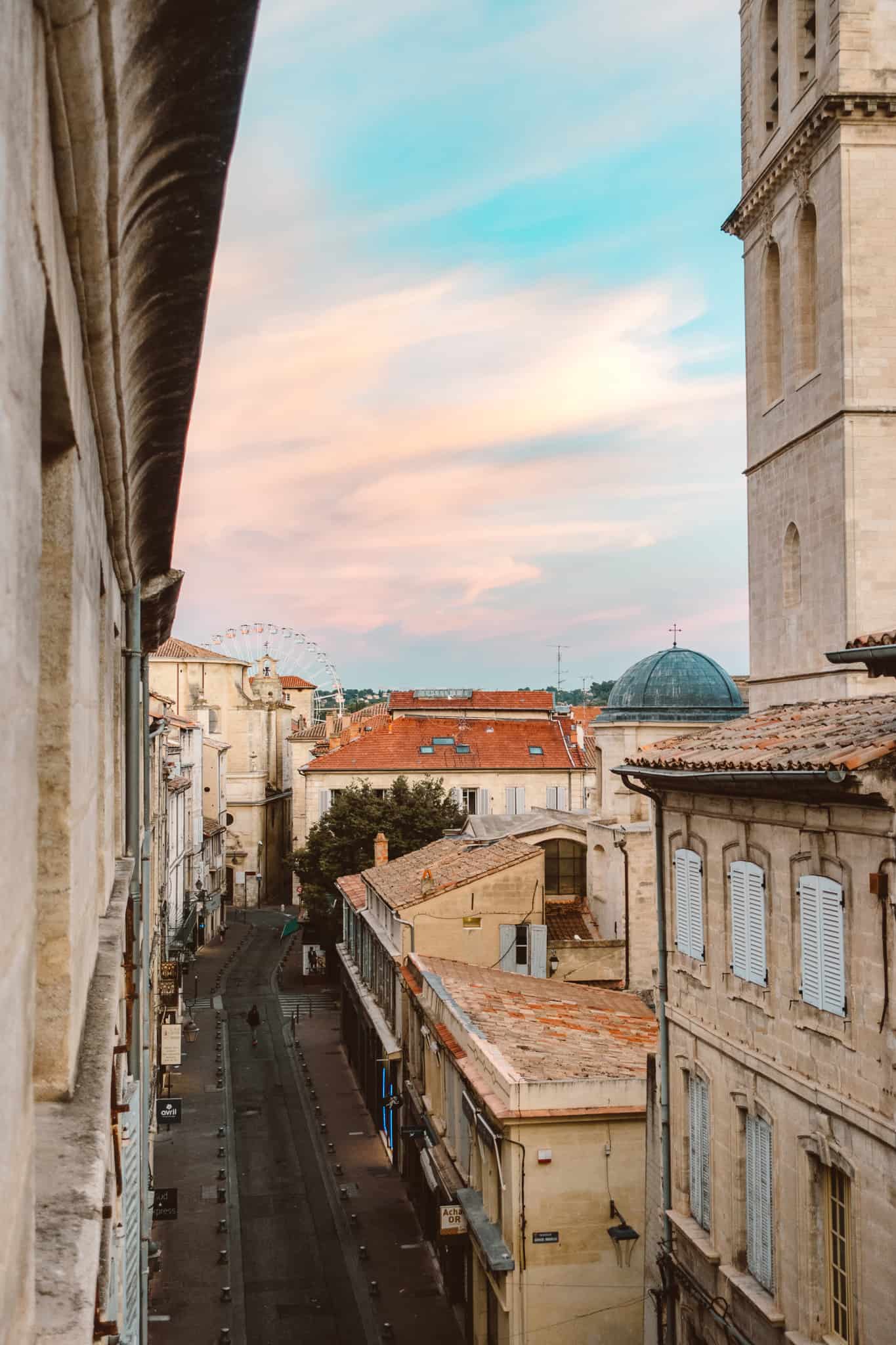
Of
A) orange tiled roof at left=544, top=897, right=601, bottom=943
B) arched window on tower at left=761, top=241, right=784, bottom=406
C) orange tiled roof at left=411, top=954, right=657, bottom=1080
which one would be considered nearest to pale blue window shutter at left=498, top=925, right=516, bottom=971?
orange tiled roof at left=411, top=954, right=657, bottom=1080

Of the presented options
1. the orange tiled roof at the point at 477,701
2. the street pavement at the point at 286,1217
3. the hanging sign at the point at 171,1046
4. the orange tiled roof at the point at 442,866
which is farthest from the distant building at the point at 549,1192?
the orange tiled roof at the point at 477,701

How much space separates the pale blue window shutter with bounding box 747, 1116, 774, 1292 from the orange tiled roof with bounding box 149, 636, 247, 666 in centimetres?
7119

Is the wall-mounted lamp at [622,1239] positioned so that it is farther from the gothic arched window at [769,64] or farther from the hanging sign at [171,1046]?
the gothic arched window at [769,64]

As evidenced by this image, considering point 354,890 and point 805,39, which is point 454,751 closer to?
point 354,890

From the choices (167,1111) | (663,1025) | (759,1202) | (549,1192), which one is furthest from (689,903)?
(167,1111)

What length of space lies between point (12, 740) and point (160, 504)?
7.86 metres

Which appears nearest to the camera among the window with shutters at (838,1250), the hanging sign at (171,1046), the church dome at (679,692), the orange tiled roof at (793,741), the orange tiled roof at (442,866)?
the orange tiled roof at (793,741)

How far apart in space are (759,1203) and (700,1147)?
224 centimetres

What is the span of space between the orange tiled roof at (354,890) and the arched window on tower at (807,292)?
27.6 m

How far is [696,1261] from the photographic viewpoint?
1738cm

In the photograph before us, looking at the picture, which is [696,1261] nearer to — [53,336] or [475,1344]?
[475,1344]

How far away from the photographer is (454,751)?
2896 inches

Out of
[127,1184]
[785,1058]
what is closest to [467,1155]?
[785,1058]

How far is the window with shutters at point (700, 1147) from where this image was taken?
1745 cm
